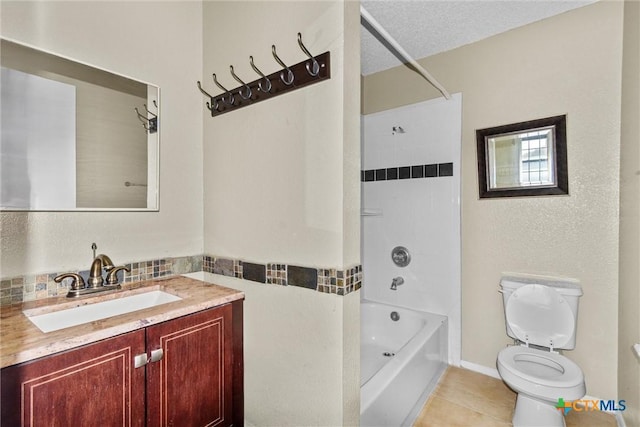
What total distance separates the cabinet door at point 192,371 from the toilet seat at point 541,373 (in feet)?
5.09

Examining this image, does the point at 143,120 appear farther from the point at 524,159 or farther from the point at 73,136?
the point at 524,159

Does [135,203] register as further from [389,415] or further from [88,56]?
[389,415]

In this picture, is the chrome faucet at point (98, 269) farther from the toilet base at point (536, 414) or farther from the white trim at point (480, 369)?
the white trim at point (480, 369)

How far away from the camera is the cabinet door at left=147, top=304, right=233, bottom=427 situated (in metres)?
1.18

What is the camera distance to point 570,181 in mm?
1988

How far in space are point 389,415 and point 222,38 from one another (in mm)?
2344

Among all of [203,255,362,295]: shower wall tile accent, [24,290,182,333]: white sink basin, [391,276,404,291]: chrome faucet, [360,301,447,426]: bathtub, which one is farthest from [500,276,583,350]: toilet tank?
[24,290,182,333]: white sink basin

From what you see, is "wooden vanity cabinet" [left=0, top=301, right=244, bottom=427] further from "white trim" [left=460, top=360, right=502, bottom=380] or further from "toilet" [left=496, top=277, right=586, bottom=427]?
"white trim" [left=460, top=360, right=502, bottom=380]

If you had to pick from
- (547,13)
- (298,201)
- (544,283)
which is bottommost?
(544,283)

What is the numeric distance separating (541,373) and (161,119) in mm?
2705

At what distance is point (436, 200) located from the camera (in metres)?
2.52

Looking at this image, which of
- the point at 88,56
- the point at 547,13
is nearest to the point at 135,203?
the point at 88,56

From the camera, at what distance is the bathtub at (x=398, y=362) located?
1550 millimetres

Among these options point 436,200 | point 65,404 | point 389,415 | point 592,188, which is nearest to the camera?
point 65,404
